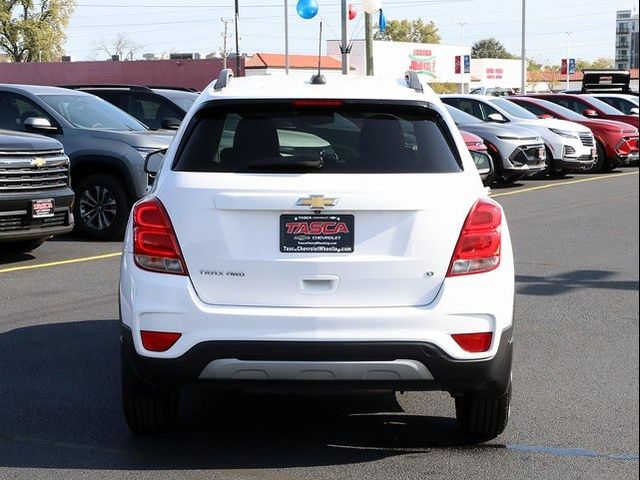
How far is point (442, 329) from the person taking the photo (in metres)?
4.60

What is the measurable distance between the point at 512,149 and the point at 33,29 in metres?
57.0

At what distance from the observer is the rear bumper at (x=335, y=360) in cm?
452

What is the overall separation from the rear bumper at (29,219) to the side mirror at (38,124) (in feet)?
4.97

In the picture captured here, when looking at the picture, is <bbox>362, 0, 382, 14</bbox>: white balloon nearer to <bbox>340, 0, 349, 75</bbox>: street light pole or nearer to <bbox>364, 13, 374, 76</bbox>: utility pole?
<bbox>340, 0, 349, 75</bbox>: street light pole

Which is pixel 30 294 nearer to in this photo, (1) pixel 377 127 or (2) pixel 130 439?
(2) pixel 130 439

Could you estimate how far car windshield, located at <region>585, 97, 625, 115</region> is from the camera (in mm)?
27531

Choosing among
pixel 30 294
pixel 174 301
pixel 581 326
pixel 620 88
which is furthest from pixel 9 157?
pixel 620 88

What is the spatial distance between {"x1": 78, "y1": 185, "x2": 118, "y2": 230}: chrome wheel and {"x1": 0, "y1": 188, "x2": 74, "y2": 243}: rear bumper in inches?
56.5

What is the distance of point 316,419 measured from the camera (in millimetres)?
5707

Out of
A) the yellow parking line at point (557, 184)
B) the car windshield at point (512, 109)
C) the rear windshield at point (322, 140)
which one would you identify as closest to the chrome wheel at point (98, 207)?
the yellow parking line at point (557, 184)

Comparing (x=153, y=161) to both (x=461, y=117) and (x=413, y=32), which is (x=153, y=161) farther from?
(x=413, y=32)

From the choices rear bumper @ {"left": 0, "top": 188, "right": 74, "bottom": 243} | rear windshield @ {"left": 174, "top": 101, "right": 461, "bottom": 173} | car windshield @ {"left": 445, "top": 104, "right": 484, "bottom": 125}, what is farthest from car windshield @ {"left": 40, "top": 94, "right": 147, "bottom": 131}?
car windshield @ {"left": 445, "top": 104, "right": 484, "bottom": 125}

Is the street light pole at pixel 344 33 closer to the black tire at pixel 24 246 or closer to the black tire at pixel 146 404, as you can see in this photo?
the black tire at pixel 24 246

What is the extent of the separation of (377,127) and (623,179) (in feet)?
62.6
